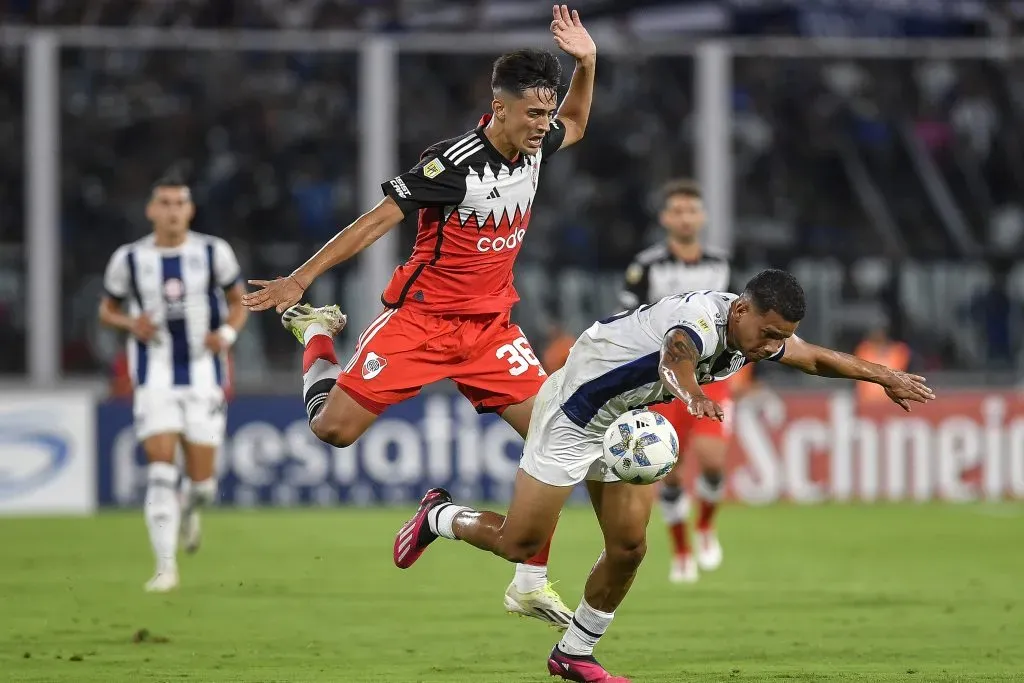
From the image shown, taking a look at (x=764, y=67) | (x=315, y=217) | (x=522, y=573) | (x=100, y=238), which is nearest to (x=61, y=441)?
(x=100, y=238)

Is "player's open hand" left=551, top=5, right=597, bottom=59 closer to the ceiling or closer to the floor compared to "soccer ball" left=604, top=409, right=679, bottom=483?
closer to the ceiling

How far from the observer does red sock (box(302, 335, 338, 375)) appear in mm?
8367

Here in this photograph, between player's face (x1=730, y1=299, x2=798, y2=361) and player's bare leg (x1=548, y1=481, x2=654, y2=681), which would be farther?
player's bare leg (x1=548, y1=481, x2=654, y2=681)

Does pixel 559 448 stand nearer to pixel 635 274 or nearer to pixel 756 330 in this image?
pixel 756 330

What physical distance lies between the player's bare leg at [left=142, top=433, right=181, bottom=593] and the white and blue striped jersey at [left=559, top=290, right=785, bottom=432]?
4.32 meters

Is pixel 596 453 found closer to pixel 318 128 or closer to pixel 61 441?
pixel 61 441

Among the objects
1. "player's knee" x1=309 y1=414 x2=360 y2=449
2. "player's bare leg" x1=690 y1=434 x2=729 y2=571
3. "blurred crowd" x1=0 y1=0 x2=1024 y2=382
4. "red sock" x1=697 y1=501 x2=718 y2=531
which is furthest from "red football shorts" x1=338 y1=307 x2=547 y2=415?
"blurred crowd" x1=0 y1=0 x2=1024 y2=382

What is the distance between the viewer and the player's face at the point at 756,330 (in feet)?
20.9

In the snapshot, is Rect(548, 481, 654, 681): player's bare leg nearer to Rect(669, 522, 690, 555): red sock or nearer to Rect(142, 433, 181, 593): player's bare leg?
Rect(142, 433, 181, 593): player's bare leg

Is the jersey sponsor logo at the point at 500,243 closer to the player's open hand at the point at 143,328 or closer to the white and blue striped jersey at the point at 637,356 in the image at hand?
the white and blue striped jersey at the point at 637,356

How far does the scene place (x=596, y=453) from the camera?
7109 millimetres

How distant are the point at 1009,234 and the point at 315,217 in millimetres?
8121

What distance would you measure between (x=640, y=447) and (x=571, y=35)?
7.07 feet

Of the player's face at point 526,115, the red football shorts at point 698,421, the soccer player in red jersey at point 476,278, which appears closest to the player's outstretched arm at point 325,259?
the soccer player in red jersey at point 476,278
